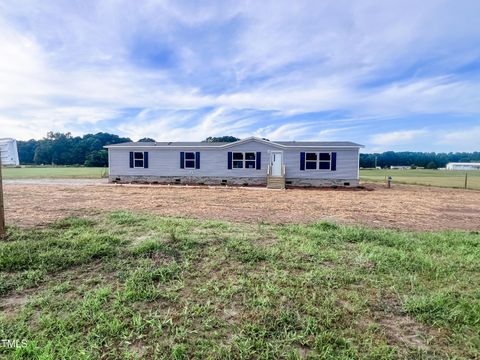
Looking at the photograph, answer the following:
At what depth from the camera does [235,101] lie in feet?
75.9

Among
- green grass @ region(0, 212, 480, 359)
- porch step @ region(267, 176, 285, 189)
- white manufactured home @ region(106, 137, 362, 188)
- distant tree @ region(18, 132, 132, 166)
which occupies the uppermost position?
distant tree @ region(18, 132, 132, 166)

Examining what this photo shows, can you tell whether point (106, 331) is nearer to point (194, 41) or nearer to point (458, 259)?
point (458, 259)

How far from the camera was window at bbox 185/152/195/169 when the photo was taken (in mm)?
18516

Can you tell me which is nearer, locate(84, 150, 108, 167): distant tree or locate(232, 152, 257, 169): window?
locate(232, 152, 257, 169): window

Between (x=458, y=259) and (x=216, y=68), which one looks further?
(x=216, y=68)

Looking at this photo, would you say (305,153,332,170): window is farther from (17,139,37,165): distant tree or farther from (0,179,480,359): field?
(17,139,37,165): distant tree

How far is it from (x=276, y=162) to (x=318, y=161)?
→ 254 centimetres

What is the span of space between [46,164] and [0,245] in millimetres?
66402

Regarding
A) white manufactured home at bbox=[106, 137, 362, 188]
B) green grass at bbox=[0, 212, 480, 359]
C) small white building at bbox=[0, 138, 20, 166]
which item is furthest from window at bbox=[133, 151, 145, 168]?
small white building at bbox=[0, 138, 20, 166]

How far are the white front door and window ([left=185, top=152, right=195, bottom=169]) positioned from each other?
507 cm

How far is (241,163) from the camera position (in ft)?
59.4

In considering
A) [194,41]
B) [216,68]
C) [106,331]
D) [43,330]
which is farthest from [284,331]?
[216,68]

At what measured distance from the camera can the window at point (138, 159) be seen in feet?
62.5

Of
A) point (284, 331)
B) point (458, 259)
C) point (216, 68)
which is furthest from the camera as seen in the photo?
point (216, 68)
